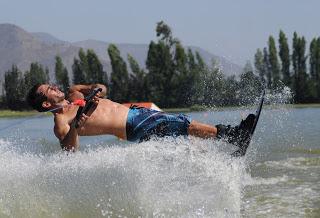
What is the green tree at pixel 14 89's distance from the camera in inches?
3182

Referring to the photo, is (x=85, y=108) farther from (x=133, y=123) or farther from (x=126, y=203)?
(x=126, y=203)

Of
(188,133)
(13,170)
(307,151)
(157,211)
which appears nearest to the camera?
(157,211)

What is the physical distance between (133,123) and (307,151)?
7.16 m

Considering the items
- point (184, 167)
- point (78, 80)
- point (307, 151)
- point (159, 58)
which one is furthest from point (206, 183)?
point (78, 80)

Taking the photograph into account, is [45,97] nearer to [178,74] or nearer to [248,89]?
[248,89]

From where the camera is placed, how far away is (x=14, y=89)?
285ft

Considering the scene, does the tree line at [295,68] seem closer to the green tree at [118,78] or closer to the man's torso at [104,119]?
the green tree at [118,78]

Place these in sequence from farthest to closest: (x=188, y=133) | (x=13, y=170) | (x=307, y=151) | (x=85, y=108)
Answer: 1. (x=307, y=151)
2. (x=188, y=133)
3. (x=85, y=108)
4. (x=13, y=170)

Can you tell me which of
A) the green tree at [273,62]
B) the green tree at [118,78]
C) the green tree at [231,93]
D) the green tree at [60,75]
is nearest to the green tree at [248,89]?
the green tree at [231,93]

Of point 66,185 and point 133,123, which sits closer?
point 66,185

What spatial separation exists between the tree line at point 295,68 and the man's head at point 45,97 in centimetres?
5660

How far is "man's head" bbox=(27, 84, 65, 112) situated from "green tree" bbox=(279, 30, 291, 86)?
193ft

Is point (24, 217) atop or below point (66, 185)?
below

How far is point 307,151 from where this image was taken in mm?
13266
